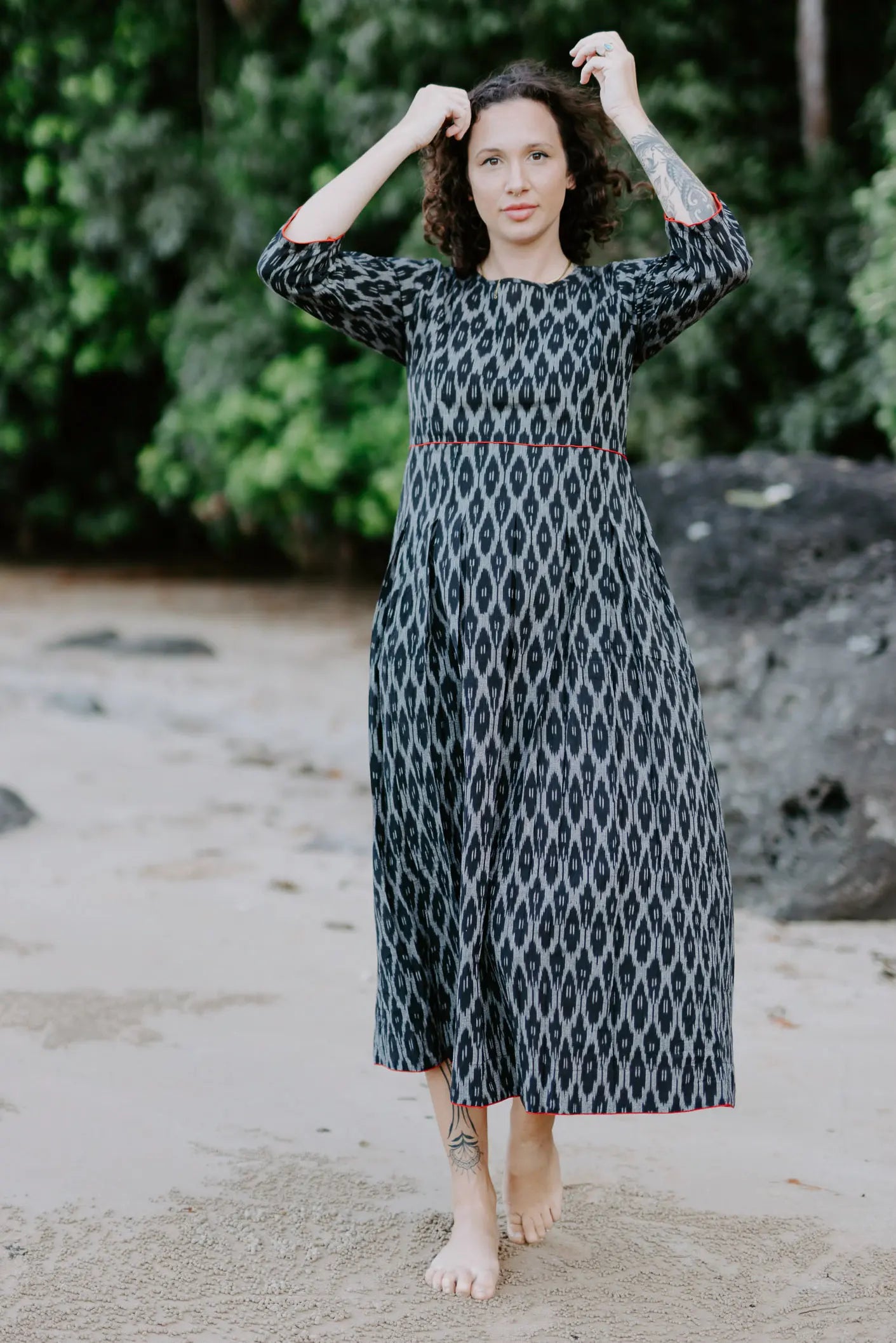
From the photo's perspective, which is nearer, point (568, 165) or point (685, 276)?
point (685, 276)

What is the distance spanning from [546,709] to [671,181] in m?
0.82

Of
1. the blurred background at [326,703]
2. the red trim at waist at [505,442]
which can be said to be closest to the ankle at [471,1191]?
the blurred background at [326,703]

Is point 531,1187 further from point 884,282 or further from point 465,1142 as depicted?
point 884,282

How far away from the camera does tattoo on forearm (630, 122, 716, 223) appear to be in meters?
2.44

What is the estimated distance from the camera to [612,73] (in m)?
2.51

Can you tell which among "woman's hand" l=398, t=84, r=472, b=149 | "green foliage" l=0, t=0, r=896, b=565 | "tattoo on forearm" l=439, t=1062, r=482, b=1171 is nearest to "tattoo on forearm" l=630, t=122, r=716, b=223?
"woman's hand" l=398, t=84, r=472, b=149

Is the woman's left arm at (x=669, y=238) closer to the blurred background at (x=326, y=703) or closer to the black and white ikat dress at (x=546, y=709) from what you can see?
the black and white ikat dress at (x=546, y=709)

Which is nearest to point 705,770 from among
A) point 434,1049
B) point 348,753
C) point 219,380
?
point 434,1049

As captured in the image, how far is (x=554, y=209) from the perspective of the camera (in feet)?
8.31

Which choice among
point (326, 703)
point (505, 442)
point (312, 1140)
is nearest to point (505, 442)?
point (505, 442)

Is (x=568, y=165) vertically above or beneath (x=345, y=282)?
above

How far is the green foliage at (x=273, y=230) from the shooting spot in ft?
29.3

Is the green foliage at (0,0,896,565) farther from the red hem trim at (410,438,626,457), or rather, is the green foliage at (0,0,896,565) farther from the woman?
the red hem trim at (410,438,626,457)

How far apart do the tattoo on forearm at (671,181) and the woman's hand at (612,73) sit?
57mm
